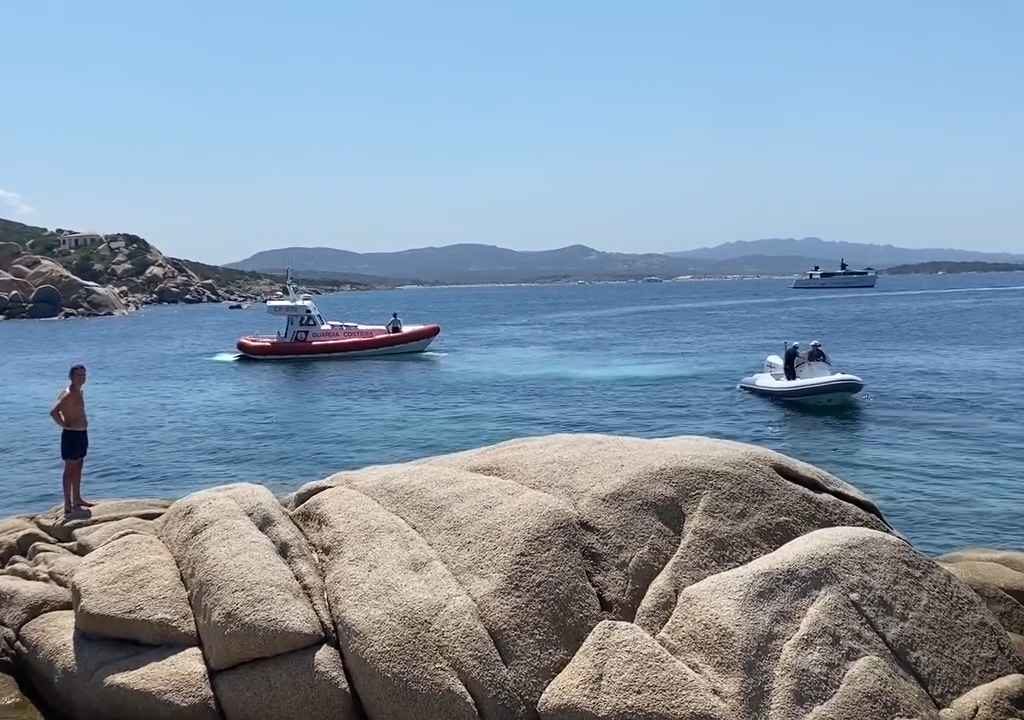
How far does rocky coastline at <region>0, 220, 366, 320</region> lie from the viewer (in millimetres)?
109625

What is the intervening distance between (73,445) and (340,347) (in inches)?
1653

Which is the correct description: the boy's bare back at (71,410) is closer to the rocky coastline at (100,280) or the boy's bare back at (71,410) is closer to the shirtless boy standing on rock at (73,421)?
the shirtless boy standing on rock at (73,421)

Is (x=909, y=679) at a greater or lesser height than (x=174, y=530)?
lesser

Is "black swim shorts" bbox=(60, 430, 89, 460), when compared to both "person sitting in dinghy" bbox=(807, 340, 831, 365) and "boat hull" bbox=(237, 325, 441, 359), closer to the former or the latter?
"person sitting in dinghy" bbox=(807, 340, 831, 365)

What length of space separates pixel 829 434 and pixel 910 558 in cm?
2165

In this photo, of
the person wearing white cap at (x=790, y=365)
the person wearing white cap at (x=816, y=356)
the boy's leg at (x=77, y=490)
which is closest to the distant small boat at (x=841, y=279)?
the person wearing white cap at (x=816, y=356)

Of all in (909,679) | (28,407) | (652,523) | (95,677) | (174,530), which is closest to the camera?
(909,679)

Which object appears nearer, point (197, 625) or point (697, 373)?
point (197, 625)

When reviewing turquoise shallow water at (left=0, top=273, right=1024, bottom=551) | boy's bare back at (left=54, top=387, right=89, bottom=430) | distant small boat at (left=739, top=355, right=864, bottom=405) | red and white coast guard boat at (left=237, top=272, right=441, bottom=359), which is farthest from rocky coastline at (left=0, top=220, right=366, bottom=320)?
boy's bare back at (left=54, top=387, right=89, bottom=430)

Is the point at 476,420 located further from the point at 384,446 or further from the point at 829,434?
the point at 829,434

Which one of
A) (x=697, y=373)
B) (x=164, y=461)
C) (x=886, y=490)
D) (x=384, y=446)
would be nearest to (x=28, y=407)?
(x=164, y=461)

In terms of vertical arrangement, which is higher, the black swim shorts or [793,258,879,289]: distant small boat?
the black swim shorts

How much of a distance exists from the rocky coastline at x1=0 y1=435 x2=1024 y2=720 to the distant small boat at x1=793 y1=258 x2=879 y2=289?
156517mm

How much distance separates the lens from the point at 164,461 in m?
27.4
